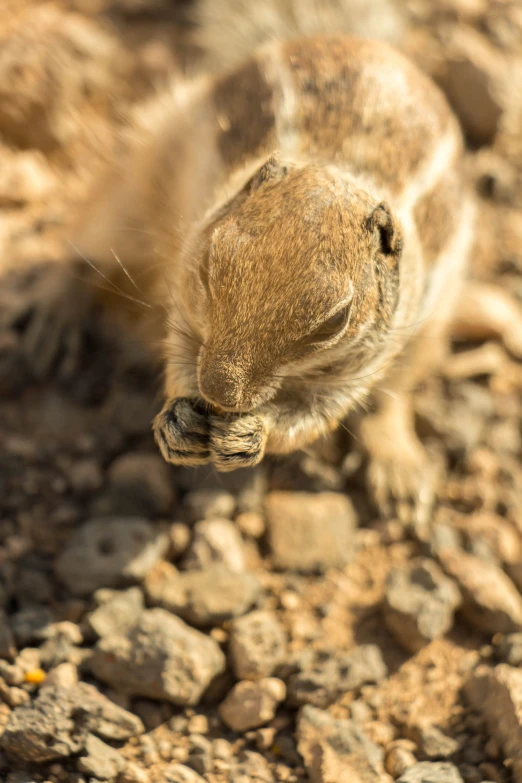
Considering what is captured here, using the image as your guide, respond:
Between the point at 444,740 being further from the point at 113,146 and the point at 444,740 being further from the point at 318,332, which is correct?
the point at 113,146

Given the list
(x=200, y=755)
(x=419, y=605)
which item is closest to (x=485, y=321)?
(x=419, y=605)

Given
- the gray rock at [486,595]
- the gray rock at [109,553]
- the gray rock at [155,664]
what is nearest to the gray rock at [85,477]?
the gray rock at [109,553]

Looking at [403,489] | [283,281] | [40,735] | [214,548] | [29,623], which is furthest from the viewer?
[403,489]

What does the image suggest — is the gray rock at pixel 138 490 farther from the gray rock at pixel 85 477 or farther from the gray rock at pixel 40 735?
the gray rock at pixel 40 735

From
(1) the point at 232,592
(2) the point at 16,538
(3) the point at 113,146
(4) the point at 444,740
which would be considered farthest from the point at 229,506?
(3) the point at 113,146

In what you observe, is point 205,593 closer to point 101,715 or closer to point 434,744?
point 101,715

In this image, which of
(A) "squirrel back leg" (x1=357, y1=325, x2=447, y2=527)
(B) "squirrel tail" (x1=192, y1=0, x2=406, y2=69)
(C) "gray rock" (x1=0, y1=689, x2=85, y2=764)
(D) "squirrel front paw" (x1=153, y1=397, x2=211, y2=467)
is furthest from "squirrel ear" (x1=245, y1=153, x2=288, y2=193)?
(B) "squirrel tail" (x1=192, y1=0, x2=406, y2=69)
